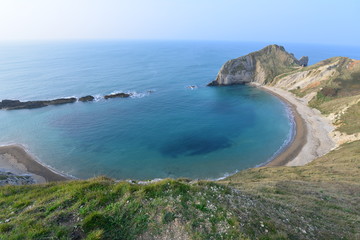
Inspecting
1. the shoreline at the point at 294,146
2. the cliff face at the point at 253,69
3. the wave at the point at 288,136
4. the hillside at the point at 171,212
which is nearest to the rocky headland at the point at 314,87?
the cliff face at the point at 253,69

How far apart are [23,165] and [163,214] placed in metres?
40.8

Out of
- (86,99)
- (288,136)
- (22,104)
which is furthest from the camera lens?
(86,99)

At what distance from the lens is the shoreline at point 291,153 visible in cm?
3547

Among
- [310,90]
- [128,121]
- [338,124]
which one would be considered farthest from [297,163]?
[310,90]

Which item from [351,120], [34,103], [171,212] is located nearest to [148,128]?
[171,212]

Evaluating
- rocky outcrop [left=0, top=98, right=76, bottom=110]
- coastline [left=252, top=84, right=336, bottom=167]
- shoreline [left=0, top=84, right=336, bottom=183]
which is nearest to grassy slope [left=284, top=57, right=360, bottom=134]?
coastline [left=252, top=84, right=336, bottom=167]

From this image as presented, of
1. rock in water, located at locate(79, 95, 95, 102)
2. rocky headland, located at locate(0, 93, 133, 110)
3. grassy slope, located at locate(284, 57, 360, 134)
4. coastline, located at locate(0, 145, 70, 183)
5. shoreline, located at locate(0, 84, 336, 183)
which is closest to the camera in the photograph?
coastline, located at locate(0, 145, 70, 183)

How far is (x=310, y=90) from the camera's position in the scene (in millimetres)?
74500

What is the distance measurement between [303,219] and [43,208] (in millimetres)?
16729

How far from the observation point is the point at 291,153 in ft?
133

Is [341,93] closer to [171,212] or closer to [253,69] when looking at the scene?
[253,69]

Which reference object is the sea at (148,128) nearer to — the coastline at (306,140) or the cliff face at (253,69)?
the coastline at (306,140)

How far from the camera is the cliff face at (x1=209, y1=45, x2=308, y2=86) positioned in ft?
312

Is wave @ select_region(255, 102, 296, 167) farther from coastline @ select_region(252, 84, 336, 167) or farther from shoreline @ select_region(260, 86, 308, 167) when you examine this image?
coastline @ select_region(252, 84, 336, 167)
